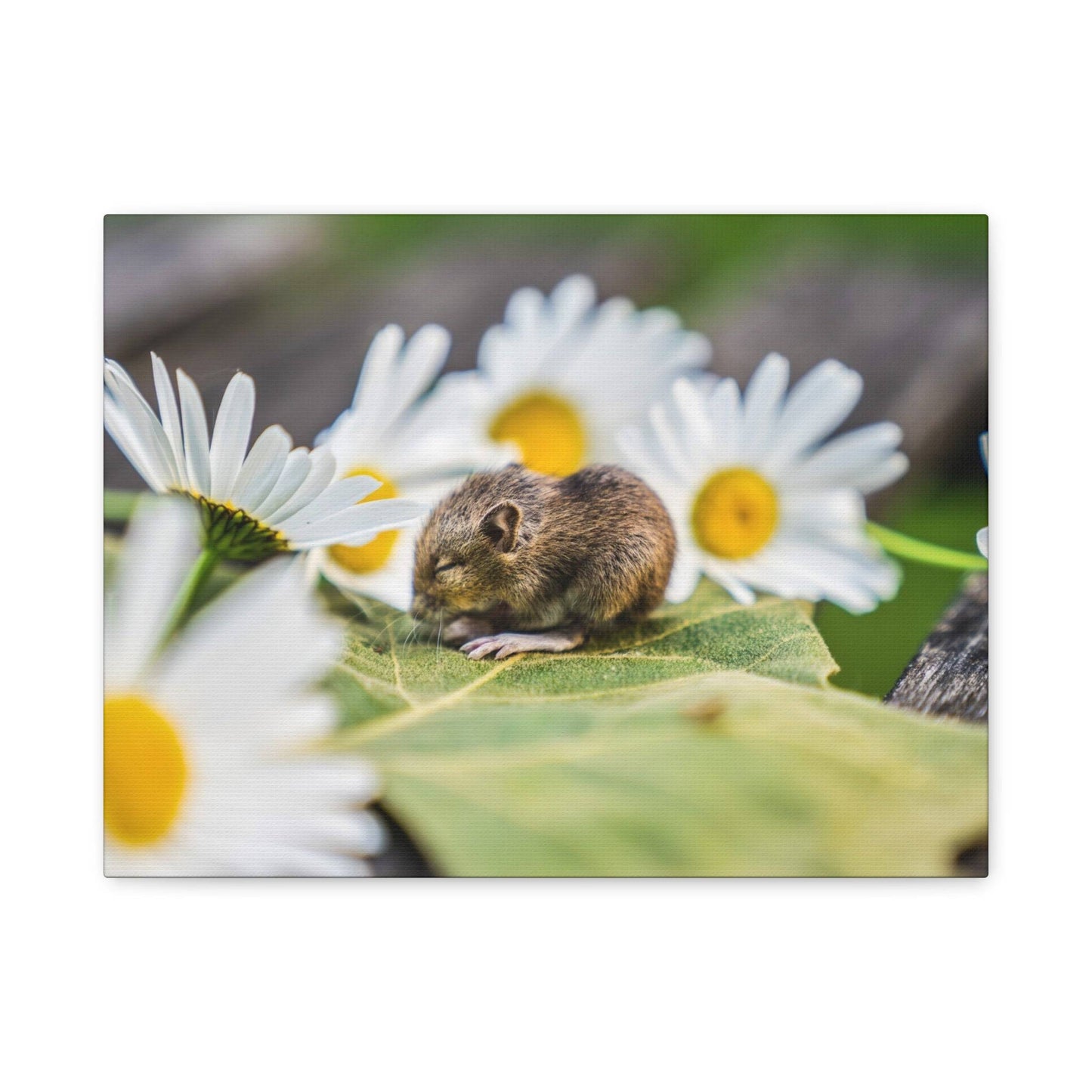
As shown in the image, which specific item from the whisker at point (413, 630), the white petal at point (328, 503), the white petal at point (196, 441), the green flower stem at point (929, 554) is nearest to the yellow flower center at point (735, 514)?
the green flower stem at point (929, 554)

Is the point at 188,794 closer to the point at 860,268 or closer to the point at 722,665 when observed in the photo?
the point at 722,665

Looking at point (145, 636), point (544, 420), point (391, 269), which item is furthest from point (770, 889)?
point (391, 269)

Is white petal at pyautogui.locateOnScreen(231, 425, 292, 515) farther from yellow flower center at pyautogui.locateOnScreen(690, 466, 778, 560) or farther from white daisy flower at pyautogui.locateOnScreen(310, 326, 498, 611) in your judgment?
yellow flower center at pyautogui.locateOnScreen(690, 466, 778, 560)

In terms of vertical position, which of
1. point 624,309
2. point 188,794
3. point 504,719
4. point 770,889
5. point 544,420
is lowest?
point 770,889

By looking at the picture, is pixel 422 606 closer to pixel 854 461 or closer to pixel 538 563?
pixel 538 563

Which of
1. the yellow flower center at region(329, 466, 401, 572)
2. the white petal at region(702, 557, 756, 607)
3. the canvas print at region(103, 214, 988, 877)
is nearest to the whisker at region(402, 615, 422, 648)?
the canvas print at region(103, 214, 988, 877)

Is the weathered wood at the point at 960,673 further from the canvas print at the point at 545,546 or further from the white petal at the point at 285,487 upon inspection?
the white petal at the point at 285,487
